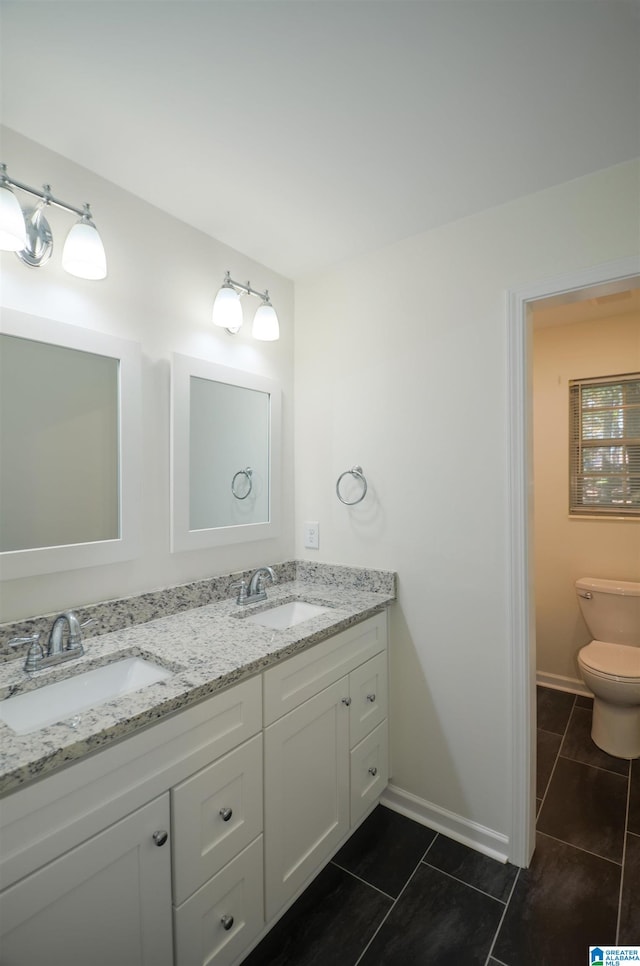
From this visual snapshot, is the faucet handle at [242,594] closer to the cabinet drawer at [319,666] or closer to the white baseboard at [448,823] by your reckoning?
the cabinet drawer at [319,666]

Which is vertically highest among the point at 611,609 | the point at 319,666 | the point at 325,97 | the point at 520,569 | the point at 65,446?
the point at 325,97

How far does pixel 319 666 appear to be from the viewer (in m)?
1.53

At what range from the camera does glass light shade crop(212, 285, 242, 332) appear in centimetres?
177

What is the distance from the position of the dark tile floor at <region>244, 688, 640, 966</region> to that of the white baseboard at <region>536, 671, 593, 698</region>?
95 centimetres

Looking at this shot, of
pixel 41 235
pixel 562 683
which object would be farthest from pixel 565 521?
pixel 41 235

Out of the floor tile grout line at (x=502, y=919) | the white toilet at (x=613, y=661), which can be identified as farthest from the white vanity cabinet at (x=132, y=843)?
the white toilet at (x=613, y=661)

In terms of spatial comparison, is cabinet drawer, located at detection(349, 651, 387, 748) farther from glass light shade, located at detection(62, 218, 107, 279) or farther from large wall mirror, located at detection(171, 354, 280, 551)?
glass light shade, located at detection(62, 218, 107, 279)

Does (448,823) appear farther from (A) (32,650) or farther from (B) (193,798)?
(A) (32,650)

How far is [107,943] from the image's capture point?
0.93 m

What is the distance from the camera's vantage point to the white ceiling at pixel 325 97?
995mm

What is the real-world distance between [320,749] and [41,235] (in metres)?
1.80

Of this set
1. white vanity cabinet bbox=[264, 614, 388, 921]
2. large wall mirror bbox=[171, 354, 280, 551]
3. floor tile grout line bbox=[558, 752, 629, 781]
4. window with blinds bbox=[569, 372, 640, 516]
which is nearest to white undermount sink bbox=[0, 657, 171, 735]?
white vanity cabinet bbox=[264, 614, 388, 921]

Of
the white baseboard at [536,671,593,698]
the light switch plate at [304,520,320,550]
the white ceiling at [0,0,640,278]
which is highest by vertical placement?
the white ceiling at [0,0,640,278]
